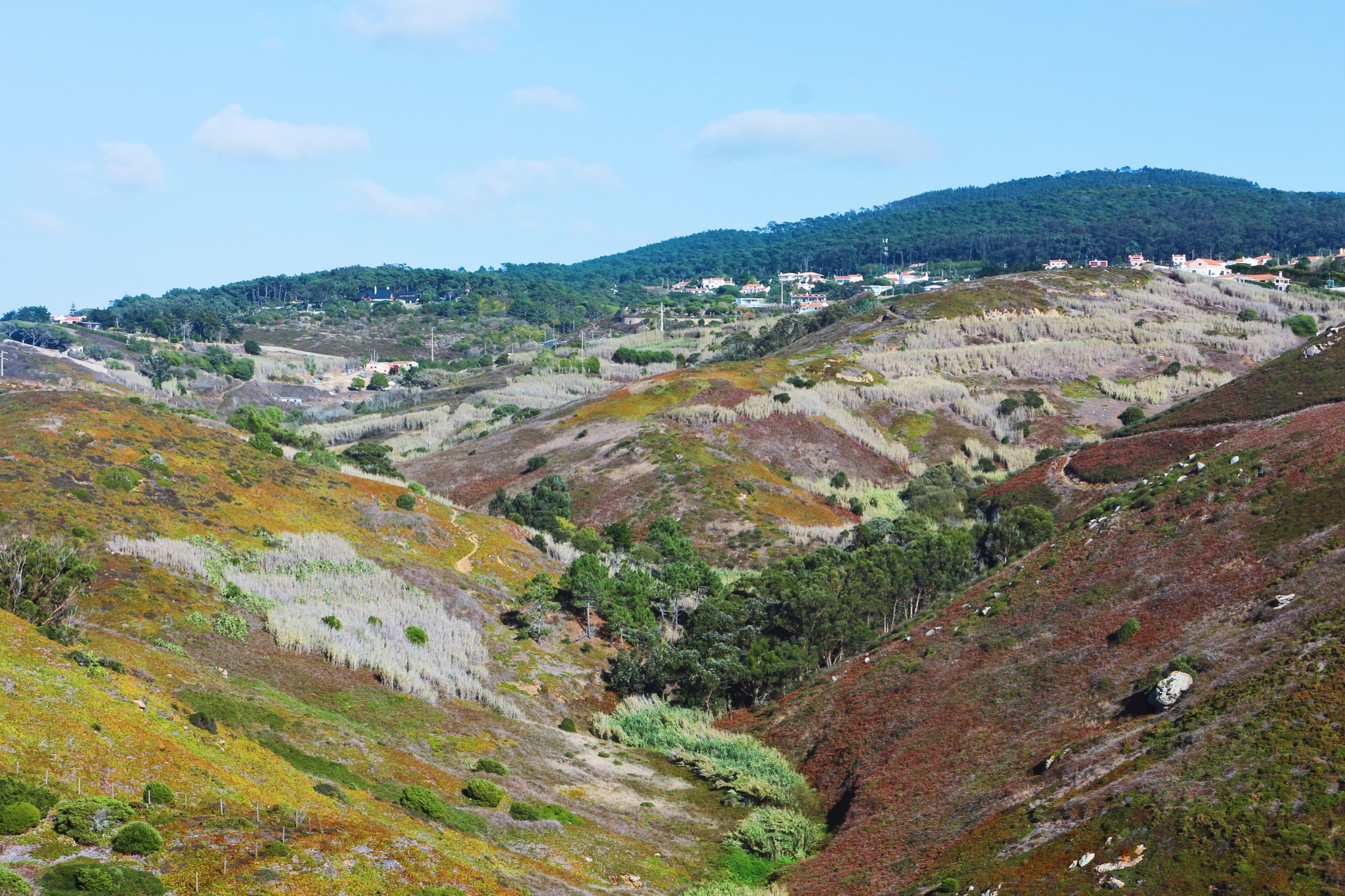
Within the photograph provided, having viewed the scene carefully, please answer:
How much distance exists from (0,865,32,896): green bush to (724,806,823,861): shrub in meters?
21.8

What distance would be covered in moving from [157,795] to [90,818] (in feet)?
6.88

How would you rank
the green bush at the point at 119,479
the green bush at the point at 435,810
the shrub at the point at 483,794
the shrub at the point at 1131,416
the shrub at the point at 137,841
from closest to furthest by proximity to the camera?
the shrub at the point at 137,841 < the green bush at the point at 435,810 < the shrub at the point at 483,794 < the green bush at the point at 119,479 < the shrub at the point at 1131,416

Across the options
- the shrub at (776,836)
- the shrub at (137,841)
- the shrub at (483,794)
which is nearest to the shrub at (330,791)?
the shrub at (483,794)

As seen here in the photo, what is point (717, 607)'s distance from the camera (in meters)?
57.5

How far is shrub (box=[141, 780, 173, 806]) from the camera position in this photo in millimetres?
24547

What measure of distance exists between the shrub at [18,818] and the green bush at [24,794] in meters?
0.21

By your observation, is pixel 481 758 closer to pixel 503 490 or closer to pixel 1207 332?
pixel 503 490

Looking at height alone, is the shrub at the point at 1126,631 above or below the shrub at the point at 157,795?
below

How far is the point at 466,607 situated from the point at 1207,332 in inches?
4889

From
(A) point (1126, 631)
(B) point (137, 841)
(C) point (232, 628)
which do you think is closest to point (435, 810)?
(B) point (137, 841)

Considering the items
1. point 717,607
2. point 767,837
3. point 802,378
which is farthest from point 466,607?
point 802,378

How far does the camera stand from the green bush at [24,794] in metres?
22.3

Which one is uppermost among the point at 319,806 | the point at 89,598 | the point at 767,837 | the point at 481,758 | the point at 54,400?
the point at 54,400

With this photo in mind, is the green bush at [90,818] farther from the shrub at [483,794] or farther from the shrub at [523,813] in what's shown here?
the shrub at [523,813]
